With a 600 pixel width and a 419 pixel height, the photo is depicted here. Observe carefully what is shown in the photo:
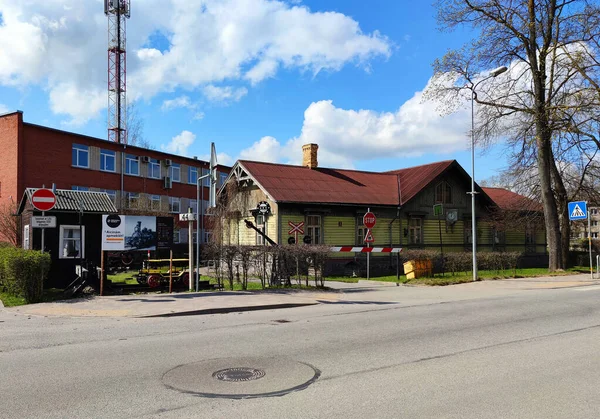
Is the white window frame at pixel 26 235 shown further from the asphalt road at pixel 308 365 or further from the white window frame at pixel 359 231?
the white window frame at pixel 359 231

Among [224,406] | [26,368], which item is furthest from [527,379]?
[26,368]

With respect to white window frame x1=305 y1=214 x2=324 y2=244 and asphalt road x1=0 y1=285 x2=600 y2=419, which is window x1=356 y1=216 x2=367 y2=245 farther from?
asphalt road x1=0 y1=285 x2=600 y2=419

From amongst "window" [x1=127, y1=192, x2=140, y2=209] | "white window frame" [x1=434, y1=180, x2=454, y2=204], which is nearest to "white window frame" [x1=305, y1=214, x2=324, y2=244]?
"white window frame" [x1=434, y1=180, x2=454, y2=204]

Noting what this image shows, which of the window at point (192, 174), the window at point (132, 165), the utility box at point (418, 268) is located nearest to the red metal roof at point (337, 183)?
the utility box at point (418, 268)

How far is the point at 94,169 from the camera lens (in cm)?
3756

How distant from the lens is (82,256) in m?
15.4

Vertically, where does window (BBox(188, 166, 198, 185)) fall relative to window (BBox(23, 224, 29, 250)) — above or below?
above

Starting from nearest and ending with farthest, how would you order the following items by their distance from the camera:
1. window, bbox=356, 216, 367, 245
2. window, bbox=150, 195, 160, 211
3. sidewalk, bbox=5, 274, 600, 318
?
sidewalk, bbox=5, 274, 600, 318
window, bbox=356, 216, 367, 245
window, bbox=150, 195, 160, 211

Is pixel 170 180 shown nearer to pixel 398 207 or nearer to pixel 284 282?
pixel 398 207

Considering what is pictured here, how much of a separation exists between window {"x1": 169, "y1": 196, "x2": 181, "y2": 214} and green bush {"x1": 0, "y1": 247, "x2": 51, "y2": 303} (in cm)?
3218

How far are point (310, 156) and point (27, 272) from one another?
2096cm

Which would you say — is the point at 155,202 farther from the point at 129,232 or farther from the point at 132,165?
the point at 129,232

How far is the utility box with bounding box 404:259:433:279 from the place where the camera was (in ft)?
71.0

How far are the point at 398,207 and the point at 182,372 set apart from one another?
24.2m
